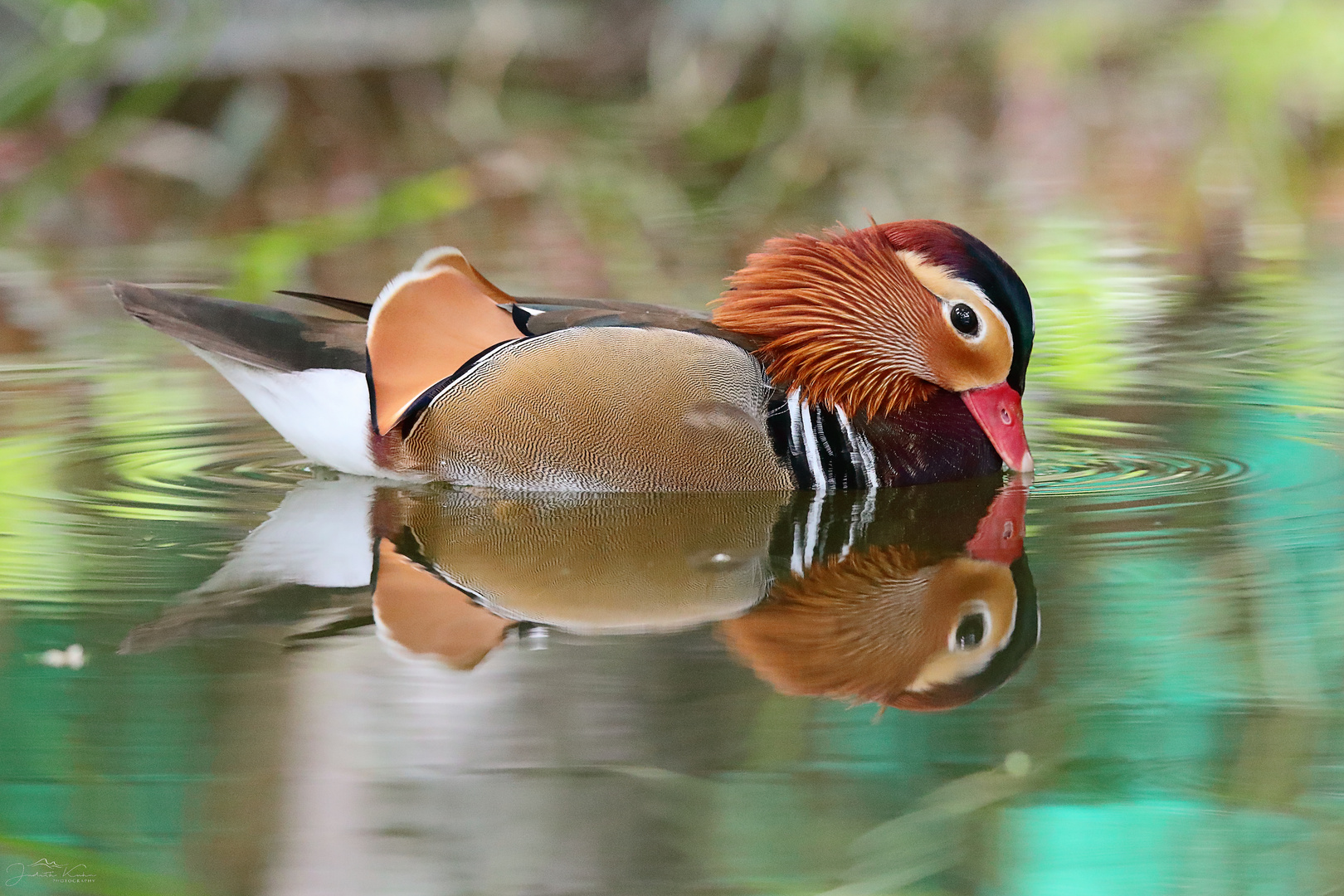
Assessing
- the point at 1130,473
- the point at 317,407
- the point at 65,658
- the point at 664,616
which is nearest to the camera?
the point at 65,658

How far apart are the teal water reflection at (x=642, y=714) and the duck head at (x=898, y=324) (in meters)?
0.32

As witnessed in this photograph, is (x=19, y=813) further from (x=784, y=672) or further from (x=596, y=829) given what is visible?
(x=784, y=672)

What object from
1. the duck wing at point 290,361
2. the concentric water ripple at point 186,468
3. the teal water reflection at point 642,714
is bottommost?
the teal water reflection at point 642,714

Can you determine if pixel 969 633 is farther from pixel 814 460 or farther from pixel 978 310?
pixel 978 310

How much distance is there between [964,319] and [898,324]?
6.8 inches

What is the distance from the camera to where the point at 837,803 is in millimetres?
2496

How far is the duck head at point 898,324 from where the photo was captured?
4387 millimetres

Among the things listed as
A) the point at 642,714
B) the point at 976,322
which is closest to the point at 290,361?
the point at 976,322

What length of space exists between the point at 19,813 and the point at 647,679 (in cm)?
103

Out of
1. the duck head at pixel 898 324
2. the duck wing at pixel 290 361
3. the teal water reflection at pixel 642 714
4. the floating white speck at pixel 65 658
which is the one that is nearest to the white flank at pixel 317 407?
the duck wing at pixel 290 361

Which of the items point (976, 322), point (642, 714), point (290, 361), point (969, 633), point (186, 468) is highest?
point (976, 322)

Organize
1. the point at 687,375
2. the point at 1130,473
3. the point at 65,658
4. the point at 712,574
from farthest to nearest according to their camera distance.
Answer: the point at 1130,473, the point at 687,375, the point at 712,574, the point at 65,658

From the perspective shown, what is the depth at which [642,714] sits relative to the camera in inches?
110

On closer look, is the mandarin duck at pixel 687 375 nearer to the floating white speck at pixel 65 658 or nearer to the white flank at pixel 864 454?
the white flank at pixel 864 454
